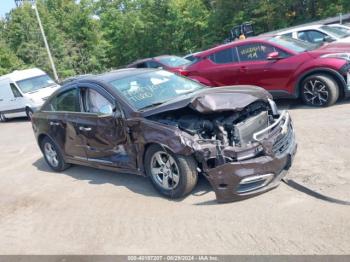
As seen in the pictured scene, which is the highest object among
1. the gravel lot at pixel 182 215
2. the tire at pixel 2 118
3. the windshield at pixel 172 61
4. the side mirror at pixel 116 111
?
the side mirror at pixel 116 111

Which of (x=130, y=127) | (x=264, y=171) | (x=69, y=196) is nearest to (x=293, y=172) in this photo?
(x=264, y=171)

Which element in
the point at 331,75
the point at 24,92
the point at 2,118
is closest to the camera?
the point at 331,75

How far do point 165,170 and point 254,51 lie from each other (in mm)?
5060

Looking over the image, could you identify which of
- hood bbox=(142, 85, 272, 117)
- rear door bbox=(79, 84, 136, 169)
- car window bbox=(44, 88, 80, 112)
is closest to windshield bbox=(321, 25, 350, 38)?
hood bbox=(142, 85, 272, 117)

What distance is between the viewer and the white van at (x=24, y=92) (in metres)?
15.5

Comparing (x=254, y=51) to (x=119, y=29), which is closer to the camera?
(x=254, y=51)

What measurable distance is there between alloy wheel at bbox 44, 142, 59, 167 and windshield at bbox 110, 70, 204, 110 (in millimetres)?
2219

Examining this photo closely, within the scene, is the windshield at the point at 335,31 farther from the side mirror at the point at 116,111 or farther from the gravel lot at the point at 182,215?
the side mirror at the point at 116,111

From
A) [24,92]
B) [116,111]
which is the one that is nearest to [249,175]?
[116,111]

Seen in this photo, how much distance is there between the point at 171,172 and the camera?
17.5 ft

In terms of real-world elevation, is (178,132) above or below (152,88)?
below

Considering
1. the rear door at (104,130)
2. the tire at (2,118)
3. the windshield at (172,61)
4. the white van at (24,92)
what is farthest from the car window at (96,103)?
the tire at (2,118)

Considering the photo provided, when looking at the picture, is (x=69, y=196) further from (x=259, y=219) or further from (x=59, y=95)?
(x=259, y=219)

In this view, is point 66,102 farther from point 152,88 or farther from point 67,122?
point 152,88
